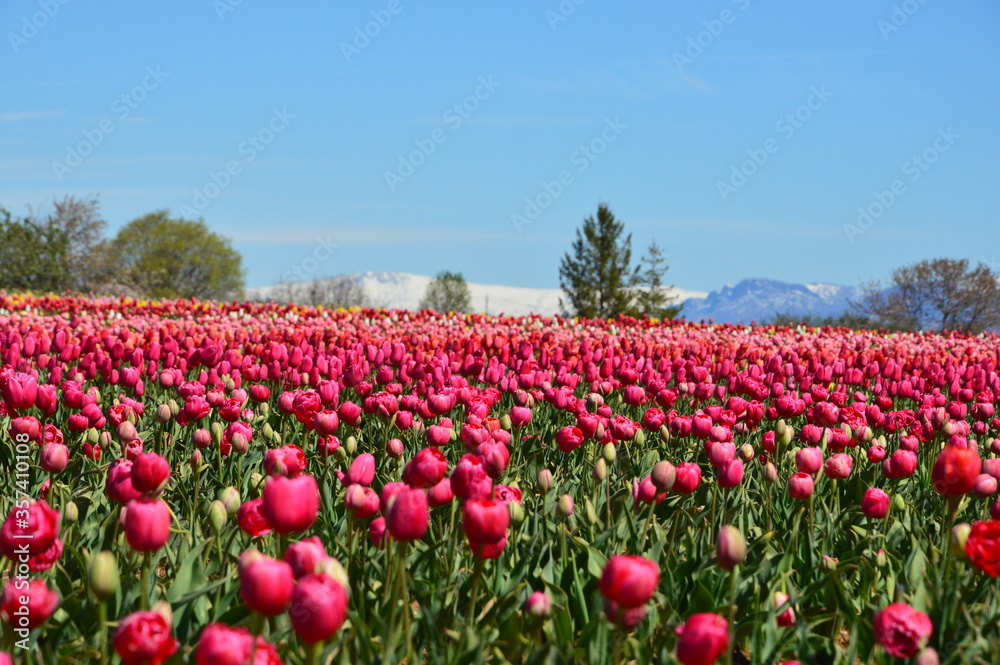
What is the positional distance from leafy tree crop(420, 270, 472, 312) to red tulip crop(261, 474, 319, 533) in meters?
60.4

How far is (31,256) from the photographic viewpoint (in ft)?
118

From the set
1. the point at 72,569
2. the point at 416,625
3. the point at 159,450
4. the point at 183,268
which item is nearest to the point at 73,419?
the point at 159,450

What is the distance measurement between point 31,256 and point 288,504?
3952 centimetres

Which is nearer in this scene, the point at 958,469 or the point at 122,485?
the point at 122,485

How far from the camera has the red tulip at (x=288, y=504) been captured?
186cm

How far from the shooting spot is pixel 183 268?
214 feet

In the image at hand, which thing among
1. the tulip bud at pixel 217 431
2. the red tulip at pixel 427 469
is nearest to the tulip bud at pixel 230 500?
the red tulip at pixel 427 469

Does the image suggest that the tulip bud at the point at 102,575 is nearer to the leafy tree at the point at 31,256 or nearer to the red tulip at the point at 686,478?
the red tulip at the point at 686,478

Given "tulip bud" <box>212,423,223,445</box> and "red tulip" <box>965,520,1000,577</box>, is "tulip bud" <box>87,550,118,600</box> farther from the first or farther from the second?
"red tulip" <box>965,520,1000,577</box>

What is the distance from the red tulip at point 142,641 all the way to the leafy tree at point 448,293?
6057cm

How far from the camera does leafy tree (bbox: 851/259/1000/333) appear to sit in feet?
129

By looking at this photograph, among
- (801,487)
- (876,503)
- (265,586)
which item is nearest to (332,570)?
(265,586)

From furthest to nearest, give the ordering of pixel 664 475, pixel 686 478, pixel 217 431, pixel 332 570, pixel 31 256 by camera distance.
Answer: pixel 31 256, pixel 217 431, pixel 686 478, pixel 664 475, pixel 332 570

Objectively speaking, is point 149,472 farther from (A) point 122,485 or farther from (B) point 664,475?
(B) point 664,475
